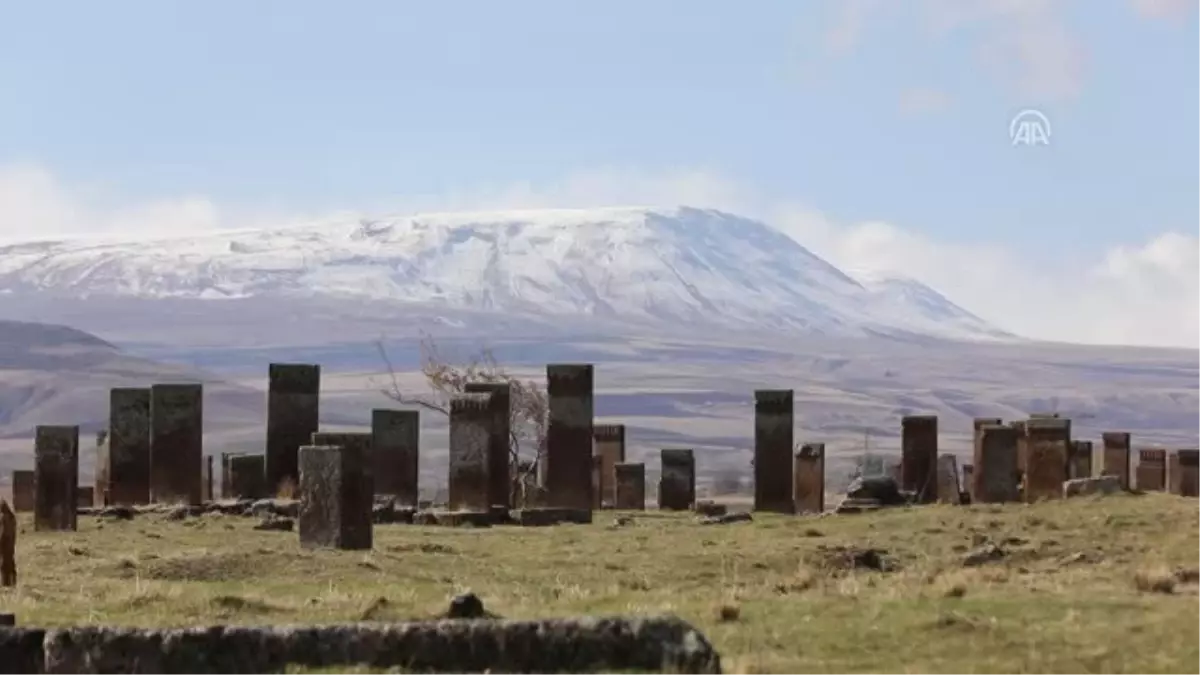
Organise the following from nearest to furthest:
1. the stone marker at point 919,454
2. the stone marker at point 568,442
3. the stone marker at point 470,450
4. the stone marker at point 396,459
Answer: the stone marker at point 470,450
the stone marker at point 568,442
the stone marker at point 396,459
the stone marker at point 919,454

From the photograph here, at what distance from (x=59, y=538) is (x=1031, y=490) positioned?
14.5 m

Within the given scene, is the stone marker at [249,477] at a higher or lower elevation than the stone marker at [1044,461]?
lower

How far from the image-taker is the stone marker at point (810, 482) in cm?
4119

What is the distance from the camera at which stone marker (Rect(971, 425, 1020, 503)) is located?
3653 cm

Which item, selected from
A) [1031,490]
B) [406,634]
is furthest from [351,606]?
[1031,490]

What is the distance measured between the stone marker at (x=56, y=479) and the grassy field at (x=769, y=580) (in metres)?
0.46

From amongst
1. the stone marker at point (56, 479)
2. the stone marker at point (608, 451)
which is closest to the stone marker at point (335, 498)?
the stone marker at point (56, 479)

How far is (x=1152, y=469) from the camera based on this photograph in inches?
1991

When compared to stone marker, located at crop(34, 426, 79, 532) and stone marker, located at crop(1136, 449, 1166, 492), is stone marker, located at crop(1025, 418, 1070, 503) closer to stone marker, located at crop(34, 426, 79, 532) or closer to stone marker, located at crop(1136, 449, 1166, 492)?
stone marker, located at crop(34, 426, 79, 532)

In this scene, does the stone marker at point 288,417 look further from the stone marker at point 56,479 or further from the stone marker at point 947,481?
the stone marker at point 947,481

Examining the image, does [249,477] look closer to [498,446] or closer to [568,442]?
[498,446]

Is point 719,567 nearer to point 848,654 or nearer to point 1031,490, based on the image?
point 848,654

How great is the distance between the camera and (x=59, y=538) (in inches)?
1098

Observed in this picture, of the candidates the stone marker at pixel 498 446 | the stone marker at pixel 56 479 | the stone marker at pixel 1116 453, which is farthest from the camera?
the stone marker at pixel 1116 453
